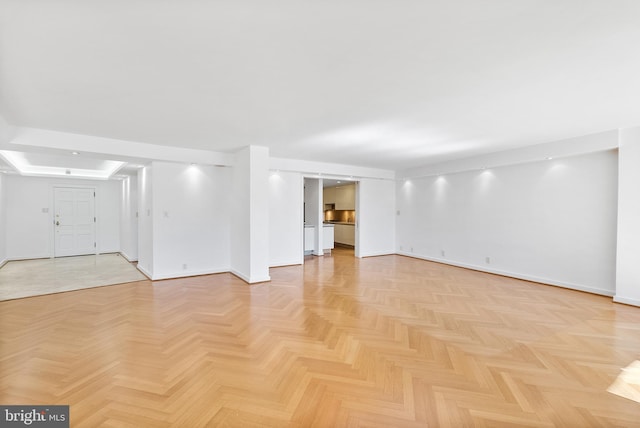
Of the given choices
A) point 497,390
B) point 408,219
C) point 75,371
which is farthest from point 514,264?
point 75,371

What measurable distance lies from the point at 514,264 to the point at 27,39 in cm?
735

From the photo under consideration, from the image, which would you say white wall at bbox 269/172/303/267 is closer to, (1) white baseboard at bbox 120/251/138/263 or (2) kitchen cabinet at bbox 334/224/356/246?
(2) kitchen cabinet at bbox 334/224/356/246

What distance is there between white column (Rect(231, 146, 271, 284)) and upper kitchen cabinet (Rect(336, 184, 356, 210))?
198 inches

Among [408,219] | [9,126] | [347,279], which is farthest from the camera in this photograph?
[408,219]

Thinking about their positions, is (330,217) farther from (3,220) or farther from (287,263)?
(3,220)

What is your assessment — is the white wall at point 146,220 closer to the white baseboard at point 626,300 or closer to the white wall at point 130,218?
the white wall at point 130,218

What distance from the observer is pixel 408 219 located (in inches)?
309

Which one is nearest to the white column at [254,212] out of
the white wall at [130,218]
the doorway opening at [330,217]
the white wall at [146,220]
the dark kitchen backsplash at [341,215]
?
the white wall at [146,220]

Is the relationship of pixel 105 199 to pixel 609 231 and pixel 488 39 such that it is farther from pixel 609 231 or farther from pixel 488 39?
pixel 609 231

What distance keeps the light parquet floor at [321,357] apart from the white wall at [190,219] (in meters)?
1.05

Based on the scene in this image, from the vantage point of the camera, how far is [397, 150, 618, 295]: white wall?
14.2 feet
